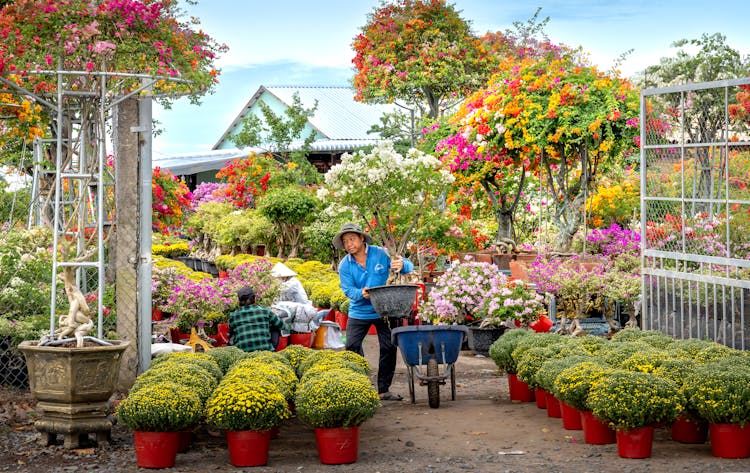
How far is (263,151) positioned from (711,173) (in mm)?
18556

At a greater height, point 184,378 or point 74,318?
point 74,318

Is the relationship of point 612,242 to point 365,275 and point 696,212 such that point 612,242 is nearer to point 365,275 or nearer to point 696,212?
point 696,212

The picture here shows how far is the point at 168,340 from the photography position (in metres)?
11.1

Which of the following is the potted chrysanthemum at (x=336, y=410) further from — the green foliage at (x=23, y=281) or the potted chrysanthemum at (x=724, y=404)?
the green foliage at (x=23, y=281)

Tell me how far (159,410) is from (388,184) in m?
10.3

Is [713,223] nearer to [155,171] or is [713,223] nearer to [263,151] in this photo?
[155,171]

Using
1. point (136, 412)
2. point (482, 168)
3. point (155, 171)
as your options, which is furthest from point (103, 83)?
point (482, 168)

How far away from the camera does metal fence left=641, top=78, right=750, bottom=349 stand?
909cm

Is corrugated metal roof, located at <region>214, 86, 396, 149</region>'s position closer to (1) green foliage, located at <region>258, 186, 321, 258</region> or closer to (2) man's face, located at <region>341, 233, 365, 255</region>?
(1) green foliage, located at <region>258, 186, 321, 258</region>

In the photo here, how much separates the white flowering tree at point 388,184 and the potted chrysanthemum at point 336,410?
963 cm

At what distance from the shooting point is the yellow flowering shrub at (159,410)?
639cm

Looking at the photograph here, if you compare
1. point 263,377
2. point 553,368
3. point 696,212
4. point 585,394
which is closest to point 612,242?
point 696,212

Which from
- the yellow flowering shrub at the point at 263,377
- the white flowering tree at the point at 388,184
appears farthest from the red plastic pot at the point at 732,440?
the white flowering tree at the point at 388,184

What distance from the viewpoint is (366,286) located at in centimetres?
932
